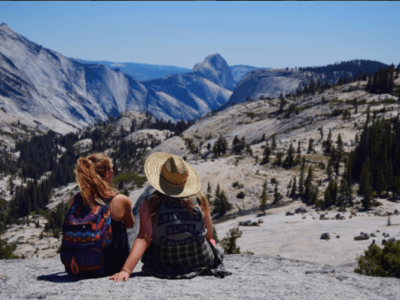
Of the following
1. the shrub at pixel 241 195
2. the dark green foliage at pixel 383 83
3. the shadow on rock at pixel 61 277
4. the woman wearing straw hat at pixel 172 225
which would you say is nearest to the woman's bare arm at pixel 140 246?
the woman wearing straw hat at pixel 172 225

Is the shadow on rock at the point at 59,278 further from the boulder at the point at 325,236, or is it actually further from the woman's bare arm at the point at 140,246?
the boulder at the point at 325,236

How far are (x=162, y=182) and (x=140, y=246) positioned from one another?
1.57 meters

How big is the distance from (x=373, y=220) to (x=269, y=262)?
3629 cm

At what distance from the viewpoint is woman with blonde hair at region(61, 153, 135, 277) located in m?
7.57

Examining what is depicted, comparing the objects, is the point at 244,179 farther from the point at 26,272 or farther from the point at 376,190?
the point at 26,272

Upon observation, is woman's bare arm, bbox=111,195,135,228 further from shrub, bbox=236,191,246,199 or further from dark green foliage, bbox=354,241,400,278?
shrub, bbox=236,191,246,199

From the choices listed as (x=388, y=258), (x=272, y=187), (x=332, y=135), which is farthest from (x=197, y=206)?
(x=332, y=135)

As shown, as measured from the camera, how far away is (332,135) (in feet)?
349

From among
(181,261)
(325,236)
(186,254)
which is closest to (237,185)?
(325,236)

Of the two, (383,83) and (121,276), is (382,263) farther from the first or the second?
(383,83)

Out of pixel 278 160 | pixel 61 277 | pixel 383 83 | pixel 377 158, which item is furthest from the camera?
pixel 383 83

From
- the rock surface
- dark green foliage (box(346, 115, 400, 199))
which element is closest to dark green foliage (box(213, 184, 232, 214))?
dark green foliage (box(346, 115, 400, 199))

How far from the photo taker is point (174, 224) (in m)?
8.06

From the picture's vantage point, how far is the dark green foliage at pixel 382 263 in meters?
12.9
